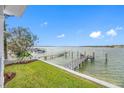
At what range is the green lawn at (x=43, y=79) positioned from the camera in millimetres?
5855

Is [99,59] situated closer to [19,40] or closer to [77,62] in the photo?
[77,62]

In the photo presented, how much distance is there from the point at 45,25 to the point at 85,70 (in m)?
3.86

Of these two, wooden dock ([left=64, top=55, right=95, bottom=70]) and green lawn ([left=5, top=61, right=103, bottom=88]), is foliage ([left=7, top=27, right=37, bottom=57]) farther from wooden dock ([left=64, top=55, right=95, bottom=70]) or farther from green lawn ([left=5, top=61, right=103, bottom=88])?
wooden dock ([left=64, top=55, right=95, bottom=70])

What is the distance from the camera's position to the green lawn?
19.2 ft


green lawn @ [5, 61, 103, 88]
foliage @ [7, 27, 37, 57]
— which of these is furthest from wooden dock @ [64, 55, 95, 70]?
green lawn @ [5, 61, 103, 88]

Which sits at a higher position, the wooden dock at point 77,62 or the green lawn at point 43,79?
the green lawn at point 43,79

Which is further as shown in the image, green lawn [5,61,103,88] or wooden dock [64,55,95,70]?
wooden dock [64,55,95,70]

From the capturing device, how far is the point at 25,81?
6.84 metres

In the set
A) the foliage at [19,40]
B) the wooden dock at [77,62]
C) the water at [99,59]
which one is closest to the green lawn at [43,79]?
the foliage at [19,40]

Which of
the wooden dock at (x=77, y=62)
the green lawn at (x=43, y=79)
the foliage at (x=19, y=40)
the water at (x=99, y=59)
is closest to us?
the green lawn at (x=43, y=79)

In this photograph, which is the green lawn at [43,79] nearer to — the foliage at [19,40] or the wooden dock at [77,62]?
the foliage at [19,40]

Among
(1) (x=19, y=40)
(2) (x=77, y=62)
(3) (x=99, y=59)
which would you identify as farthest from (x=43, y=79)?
(3) (x=99, y=59)
